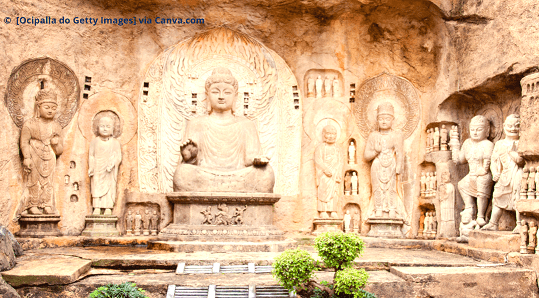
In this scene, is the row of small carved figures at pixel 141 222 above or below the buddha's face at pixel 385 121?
below

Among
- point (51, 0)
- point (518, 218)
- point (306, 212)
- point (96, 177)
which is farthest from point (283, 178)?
point (51, 0)

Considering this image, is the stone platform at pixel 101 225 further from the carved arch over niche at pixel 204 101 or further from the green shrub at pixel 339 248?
the green shrub at pixel 339 248

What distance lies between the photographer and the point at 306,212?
10.2 metres

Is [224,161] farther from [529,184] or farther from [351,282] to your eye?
[529,184]

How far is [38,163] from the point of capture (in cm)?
893

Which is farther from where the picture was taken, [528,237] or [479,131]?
[479,131]

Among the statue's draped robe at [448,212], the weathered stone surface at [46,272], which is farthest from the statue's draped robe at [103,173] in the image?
the statue's draped robe at [448,212]

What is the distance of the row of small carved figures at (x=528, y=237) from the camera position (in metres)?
6.98

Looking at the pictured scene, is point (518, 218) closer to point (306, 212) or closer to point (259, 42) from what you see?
point (306, 212)

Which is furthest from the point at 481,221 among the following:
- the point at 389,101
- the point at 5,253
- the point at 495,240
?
the point at 5,253

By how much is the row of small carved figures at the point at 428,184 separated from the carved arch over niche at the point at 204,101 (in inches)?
99.1

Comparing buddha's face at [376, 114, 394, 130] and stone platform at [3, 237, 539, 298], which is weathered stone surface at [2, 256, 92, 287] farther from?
buddha's face at [376, 114, 394, 130]

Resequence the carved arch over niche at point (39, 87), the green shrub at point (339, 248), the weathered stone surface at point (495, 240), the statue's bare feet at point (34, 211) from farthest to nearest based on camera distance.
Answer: the carved arch over niche at point (39, 87)
the statue's bare feet at point (34, 211)
the weathered stone surface at point (495, 240)
the green shrub at point (339, 248)

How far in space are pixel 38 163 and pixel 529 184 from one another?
8.11 metres
